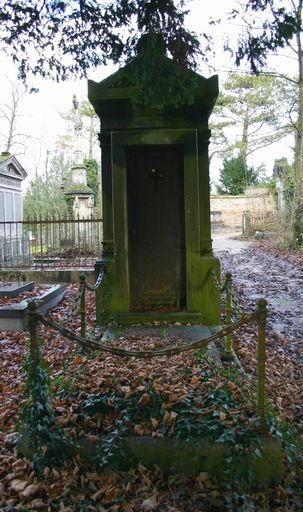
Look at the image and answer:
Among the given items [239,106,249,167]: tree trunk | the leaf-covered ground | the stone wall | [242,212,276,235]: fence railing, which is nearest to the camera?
the leaf-covered ground

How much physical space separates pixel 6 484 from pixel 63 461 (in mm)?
380

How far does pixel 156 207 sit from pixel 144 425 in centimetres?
403

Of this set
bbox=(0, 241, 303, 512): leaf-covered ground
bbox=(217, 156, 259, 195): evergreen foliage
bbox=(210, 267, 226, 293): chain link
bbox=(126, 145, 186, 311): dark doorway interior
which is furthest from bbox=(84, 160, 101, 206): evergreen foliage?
bbox=(0, 241, 303, 512): leaf-covered ground

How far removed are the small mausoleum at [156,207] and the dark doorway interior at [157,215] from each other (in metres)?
0.02

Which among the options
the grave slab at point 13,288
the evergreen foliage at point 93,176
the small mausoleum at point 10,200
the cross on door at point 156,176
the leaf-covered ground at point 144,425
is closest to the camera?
the leaf-covered ground at point 144,425

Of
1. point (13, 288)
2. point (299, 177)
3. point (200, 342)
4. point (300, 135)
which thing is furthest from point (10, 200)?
point (200, 342)

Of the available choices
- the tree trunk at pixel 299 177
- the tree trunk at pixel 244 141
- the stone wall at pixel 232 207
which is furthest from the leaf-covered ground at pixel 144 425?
the tree trunk at pixel 244 141

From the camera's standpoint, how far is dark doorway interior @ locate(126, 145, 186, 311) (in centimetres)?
675

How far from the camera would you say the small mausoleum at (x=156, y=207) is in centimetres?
618

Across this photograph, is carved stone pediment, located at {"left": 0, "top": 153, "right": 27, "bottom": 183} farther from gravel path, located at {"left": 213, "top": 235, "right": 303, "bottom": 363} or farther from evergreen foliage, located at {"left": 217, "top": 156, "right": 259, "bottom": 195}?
evergreen foliage, located at {"left": 217, "top": 156, "right": 259, "bottom": 195}

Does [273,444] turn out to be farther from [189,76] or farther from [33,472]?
[189,76]

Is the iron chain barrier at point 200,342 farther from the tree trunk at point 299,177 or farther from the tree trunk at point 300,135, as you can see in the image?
the tree trunk at point 300,135

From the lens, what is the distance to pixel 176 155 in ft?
22.2

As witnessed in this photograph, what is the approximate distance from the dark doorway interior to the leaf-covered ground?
240 cm
